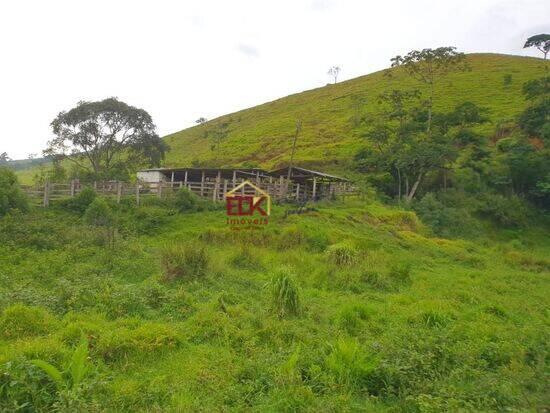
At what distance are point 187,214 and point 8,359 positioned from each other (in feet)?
52.2

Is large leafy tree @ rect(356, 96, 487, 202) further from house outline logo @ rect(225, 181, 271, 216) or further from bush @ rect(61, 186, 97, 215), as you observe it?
bush @ rect(61, 186, 97, 215)

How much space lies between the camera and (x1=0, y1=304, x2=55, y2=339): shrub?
21.7 ft

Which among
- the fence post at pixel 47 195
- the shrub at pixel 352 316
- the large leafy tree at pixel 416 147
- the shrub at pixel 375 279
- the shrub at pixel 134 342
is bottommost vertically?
the shrub at pixel 375 279

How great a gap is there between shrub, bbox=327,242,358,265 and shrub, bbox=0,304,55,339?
9462mm

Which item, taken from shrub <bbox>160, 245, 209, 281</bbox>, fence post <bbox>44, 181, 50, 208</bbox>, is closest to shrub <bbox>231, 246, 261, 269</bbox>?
shrub <bbox>160, 245, 209, 281</bbox>

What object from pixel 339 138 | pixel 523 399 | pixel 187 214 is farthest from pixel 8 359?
pixel 339 138

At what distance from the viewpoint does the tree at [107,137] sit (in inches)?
Result: 1378

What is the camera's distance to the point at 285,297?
8.82 meters

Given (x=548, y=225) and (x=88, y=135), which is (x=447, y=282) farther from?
(x=88, y=135)

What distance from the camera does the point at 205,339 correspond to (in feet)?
23.7

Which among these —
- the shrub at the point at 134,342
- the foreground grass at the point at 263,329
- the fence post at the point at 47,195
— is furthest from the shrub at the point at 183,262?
the fence post at the point at 47,195

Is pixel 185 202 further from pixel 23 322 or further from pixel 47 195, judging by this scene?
pixel 23 322

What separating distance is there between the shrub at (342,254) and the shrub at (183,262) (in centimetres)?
483

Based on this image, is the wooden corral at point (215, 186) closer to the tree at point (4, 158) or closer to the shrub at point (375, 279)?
the shrub at point (375, 279)
